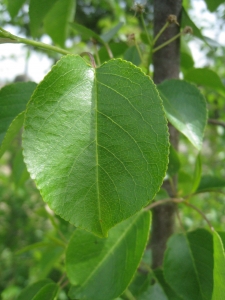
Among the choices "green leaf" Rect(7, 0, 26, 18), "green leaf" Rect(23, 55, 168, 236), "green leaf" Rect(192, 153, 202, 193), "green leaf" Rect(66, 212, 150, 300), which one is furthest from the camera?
"green leaf" Rect(7, 0, 26, 18)

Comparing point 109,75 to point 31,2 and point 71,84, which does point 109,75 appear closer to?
point 71,84

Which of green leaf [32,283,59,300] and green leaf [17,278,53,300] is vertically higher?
green leaf [32,283,59,300]

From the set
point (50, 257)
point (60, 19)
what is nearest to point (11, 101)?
point (60, 19)

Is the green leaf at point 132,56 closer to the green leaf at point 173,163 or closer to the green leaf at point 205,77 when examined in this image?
the green leaf at point 205,77

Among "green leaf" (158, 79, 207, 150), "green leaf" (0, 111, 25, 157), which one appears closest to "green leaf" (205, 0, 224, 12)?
"green leaf" (158, 79, 207, 150)

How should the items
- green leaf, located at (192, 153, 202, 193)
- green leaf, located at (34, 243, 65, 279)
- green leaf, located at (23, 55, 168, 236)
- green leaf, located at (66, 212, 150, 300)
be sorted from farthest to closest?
green leaf, located at (34, 243, 65, 279) → green leaf, located at (192, 153, 202, 193) → green leaf, located at (66, 212, 150, 300) → green leaf, located at (23, 55, 168, 236)

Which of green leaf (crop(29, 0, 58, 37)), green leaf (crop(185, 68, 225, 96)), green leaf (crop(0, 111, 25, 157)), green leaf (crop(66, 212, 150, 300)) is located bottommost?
green leaf (crop(66, 212, 150, 300))

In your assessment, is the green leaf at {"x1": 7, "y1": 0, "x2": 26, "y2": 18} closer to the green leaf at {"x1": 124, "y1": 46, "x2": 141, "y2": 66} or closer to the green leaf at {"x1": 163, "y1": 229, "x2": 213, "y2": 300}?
the green leaf at {"x1": 124, "y1": 46, "x2": 141, "y2": 66}
